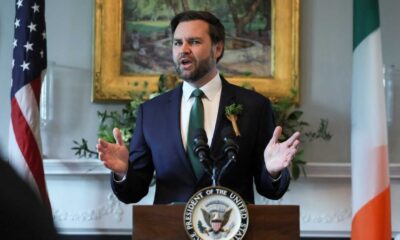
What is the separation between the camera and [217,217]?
1551 mm

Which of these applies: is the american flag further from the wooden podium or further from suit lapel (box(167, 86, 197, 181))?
the wooden podium

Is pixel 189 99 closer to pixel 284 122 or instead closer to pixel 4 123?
pixel 284 122

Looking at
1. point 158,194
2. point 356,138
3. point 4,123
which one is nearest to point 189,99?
point 158,194

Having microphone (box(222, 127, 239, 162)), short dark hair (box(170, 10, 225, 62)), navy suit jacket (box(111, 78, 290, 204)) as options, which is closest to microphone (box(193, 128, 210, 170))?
microphone (box(222, 127, 239, 162))

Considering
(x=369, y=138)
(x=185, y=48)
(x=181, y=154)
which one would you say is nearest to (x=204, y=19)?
(x=185, y=48)

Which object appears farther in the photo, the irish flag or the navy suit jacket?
the irish flag

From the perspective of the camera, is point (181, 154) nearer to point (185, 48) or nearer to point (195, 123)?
point (195, 123)

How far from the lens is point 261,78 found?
3436 mm

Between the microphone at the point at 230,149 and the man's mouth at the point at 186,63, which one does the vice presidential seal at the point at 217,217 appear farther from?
the man's mouth at the point at 186,63

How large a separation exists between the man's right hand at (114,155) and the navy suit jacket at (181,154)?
10 cm

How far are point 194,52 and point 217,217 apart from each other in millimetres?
803

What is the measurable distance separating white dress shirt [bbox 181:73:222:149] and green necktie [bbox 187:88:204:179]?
0.8 inches

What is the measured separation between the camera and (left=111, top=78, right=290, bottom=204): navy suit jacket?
196 cm

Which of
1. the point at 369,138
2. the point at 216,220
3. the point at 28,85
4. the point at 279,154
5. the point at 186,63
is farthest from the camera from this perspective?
the point at 28,85
